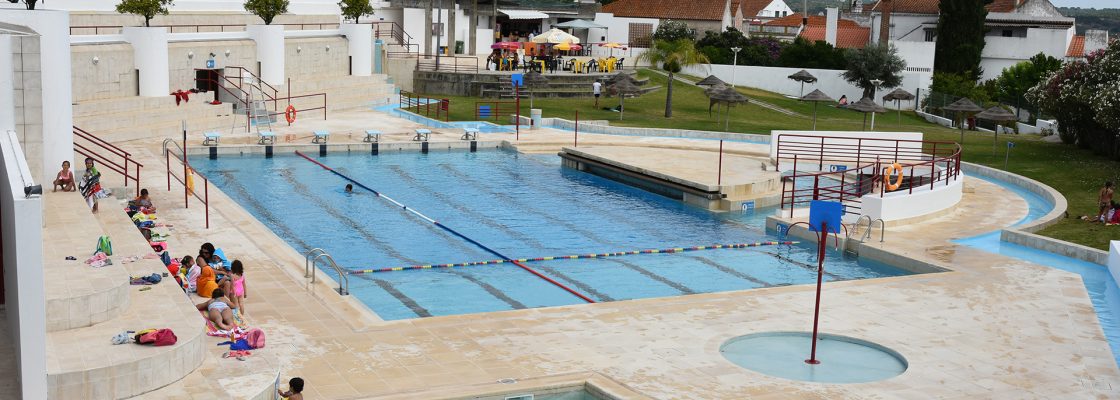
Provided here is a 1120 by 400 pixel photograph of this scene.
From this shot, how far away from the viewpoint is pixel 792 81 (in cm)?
5875

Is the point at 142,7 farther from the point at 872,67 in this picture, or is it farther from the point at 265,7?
the point at 872,67

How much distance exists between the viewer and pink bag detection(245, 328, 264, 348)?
44.3ft

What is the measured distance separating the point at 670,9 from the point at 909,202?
2009 inches

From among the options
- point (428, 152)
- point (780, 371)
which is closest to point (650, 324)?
point (780, 371)

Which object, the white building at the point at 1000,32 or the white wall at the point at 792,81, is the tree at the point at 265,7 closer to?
the white wall at the point at 792,81

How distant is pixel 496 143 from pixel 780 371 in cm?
2235

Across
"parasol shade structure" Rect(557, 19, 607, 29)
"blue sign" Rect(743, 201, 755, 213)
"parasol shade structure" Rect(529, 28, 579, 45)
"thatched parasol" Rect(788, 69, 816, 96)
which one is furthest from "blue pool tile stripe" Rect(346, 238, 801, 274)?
"parasol shade structure" Rect(557, 19, 607, 29)

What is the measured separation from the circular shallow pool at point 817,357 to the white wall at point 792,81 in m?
44.1

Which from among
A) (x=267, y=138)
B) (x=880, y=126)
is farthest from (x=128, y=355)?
(x=880, y=126)

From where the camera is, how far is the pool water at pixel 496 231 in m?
19.4

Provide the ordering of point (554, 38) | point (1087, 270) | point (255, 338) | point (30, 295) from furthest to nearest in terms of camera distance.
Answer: point (554, 38) < point (1087, 270) < point (255, 338) < point (30, 295)

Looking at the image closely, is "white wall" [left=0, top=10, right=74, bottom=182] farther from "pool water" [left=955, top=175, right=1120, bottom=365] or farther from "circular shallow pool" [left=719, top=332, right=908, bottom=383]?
"pool water" [left=955, top=175, right=1120, bottom=365]

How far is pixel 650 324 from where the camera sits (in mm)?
15812

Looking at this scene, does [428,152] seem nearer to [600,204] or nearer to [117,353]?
[600,204]
